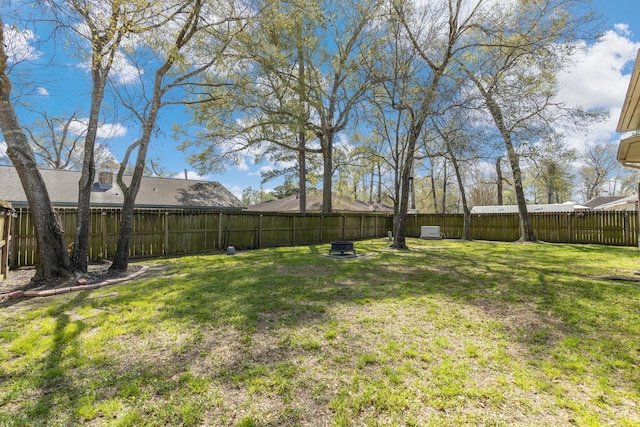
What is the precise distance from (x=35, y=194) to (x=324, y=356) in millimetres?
5665

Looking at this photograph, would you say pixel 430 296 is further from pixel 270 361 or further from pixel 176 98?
pixel 176 98

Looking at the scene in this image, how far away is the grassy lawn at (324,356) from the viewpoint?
6.53 feet

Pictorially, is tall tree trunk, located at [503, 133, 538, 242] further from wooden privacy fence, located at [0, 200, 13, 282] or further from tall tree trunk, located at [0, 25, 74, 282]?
wooden privacy fence, located at [0, 200, 13, 282]

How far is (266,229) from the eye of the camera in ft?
41.2

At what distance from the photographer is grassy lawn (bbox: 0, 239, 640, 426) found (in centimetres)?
199

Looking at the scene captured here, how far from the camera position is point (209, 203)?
2055 cm

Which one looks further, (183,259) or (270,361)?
(183,259)

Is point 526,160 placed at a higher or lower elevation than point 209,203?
higher

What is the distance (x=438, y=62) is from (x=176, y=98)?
848cm

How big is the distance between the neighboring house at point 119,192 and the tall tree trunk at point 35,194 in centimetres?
1120

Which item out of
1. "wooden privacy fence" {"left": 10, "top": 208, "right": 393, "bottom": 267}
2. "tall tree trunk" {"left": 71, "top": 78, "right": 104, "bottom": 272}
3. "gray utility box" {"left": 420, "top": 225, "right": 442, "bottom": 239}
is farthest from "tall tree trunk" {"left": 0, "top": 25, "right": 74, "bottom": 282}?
→ "gray utility box" {"left": 420, "top": 225, "right": 442, "bottom": 239}

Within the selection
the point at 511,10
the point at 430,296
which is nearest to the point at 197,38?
the point at 430,296

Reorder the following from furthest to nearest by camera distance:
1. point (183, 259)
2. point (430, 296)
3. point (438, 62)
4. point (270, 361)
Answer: point (438, 62) → point (183, 259) → point (430, 296) → point (270, 361)

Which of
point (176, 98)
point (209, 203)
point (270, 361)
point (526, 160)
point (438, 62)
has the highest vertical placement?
point (438, 62)
